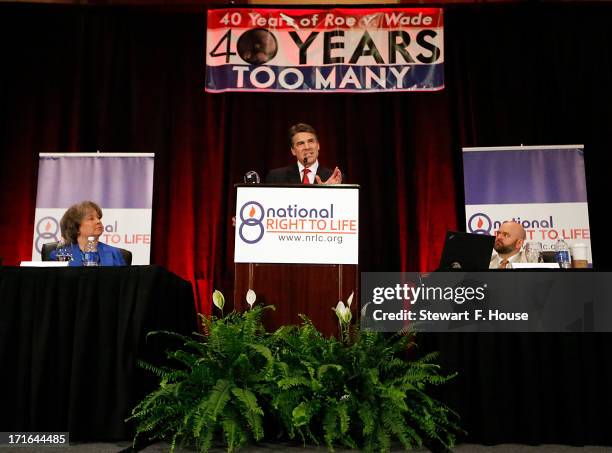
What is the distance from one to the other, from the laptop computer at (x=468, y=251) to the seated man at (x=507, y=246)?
1.19m

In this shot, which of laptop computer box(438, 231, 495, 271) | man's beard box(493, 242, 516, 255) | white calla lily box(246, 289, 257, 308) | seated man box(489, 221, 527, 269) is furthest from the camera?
man's beard box(493, 242, 516, 255)

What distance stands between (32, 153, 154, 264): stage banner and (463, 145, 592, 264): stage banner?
9.62 ft

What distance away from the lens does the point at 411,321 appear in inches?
128

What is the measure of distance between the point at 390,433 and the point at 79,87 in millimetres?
4847

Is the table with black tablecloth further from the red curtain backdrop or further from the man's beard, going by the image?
the red curtain backdrop

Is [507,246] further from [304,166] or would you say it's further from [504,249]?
[304,166]

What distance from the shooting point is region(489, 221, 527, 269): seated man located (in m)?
4.76

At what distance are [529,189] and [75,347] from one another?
434cm

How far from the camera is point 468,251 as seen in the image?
3.51 m

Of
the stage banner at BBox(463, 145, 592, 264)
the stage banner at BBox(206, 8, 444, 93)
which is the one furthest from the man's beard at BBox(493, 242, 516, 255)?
the stage banner at BBox(206, 8, 444, 93)

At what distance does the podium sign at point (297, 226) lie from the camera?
385 centimetres

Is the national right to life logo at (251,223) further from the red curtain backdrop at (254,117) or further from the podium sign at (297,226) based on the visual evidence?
the red curtain backdrop at (254,117)

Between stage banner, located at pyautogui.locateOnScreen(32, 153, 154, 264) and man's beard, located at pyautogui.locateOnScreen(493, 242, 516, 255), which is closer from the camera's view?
man's beard, located at pyautogui.locateOnScreen(493, 242, 516, 255)

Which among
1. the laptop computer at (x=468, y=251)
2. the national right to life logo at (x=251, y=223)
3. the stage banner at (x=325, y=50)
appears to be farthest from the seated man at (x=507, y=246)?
the national right to life logo at (x=251, y=223)
